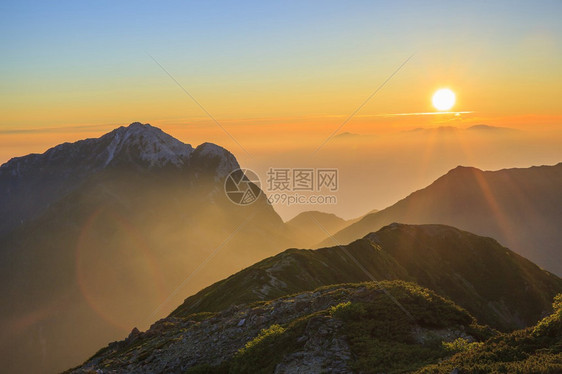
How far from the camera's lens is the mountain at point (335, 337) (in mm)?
25875

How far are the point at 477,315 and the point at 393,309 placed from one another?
9435 cm

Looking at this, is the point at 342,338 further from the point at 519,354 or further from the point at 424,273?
the point at 424,273

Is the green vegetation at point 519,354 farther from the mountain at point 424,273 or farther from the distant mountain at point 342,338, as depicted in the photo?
the mountain at point 424,273

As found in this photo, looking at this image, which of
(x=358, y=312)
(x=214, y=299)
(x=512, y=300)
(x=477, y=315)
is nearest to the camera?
(x=358, y=312)

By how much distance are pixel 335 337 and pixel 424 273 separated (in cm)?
10934

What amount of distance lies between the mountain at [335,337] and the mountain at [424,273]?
1475 inches

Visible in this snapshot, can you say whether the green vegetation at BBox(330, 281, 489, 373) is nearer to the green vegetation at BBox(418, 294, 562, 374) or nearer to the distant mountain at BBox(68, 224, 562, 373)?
the distant mountain at BBox(68, 224, 562, 373)

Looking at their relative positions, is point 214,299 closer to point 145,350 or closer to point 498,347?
point 145,350

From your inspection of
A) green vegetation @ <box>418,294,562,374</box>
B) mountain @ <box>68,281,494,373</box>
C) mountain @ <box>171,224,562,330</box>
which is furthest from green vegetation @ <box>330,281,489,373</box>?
mountain @ <box>171,224,562,330</box>

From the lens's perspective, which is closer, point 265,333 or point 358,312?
point 358,312

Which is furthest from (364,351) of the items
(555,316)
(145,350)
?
(145,350)

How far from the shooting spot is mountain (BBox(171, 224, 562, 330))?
3489 inches

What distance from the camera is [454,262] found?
458ft

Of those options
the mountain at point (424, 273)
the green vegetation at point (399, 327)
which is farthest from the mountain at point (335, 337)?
the mountain at point (424, 273)
